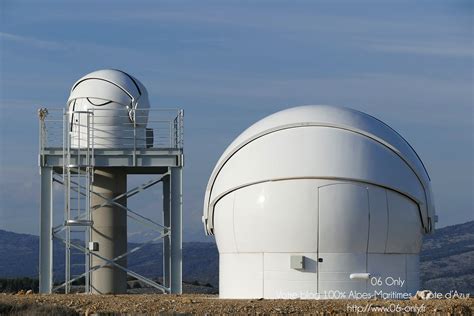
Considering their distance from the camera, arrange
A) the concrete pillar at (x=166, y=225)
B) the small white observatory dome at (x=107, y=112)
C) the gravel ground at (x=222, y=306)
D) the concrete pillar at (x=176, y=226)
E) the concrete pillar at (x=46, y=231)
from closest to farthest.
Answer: the gravel ground at (x=222, y=306) < the concrete pillar at (x=46, y=231) < the concrete pillar at (x=176, y=226) < the small white observatory dome at (x=107, y=112) < the concrete pillar at (x=166, y=225)

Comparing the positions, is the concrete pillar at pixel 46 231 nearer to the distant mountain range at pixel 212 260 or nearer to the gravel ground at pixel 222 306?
the gravel ground at pixel 222 306

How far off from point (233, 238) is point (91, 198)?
8.72m

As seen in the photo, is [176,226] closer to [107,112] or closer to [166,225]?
[166,225]

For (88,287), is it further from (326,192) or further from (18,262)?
(18,262)

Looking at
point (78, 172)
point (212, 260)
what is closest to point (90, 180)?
point (78, 172)

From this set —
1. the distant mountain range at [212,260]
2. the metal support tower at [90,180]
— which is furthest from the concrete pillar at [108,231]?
the distant mountain range at [212,260]

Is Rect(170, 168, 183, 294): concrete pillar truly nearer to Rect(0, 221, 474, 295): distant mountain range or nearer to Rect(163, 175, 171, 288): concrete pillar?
Rect(163, 175, 171, 288): concrete pillar

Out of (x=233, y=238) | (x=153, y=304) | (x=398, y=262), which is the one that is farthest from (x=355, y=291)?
(x=153, y=304)

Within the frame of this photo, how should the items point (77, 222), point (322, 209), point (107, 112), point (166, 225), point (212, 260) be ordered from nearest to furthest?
1. point (322, 209)
2. point (77, 222)
3. point (107, 112)
4. point (166, 225)
5. point (212, 260)

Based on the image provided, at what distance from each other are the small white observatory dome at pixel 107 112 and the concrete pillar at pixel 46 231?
1387 millimetres

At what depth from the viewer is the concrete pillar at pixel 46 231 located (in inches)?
1312

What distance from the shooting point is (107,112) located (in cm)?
3397

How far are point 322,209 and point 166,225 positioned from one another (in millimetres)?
10966

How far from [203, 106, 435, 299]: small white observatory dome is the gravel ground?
1.62 m
